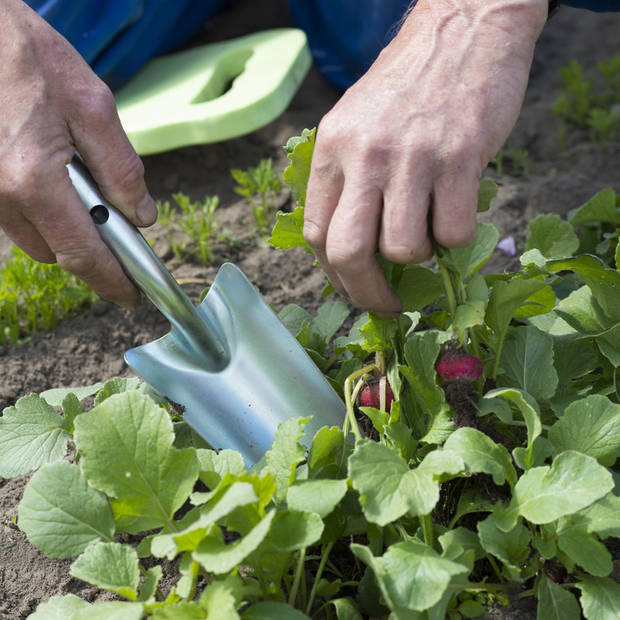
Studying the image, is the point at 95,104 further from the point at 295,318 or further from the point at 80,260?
the point at 295,318

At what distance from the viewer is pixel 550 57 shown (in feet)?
10.3

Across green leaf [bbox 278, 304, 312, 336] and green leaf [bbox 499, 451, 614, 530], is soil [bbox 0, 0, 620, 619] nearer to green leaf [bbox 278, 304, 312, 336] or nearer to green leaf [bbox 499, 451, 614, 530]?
green leaf [bbox 499, 451, 614, 530]

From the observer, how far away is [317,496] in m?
0.95

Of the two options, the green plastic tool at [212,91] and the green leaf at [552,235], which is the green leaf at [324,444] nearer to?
the green leaf at [552,235]

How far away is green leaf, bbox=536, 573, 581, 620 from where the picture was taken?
3.31 ft

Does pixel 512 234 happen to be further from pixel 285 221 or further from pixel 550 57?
pixel 550 57

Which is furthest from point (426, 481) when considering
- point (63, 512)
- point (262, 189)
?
point (262, 189)

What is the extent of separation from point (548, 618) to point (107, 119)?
1023 mm

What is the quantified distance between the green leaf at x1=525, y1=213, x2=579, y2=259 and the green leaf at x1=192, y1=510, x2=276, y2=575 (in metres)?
0.89

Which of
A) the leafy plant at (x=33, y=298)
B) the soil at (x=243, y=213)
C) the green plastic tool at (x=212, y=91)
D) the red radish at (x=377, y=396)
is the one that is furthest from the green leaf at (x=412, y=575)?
the green plastic tool at (x=212, y=91)

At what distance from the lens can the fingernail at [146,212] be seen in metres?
1.35

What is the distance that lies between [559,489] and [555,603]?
0.17 m

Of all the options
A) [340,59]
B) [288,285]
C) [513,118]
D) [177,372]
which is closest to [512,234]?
[288,285]

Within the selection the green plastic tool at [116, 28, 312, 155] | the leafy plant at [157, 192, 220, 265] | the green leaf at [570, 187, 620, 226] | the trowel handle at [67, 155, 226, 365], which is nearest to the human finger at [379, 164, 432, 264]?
the trowel handle at [67, 155, 226, 365]
